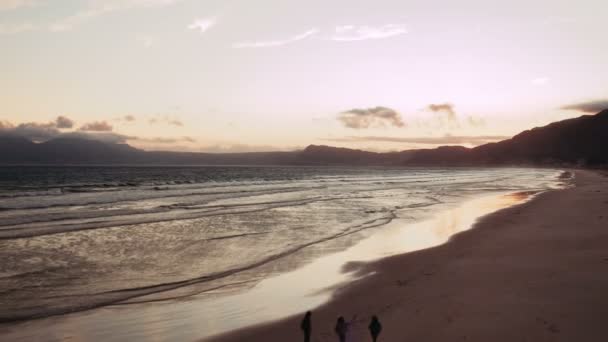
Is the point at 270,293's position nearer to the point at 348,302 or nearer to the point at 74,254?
the point at 348,302

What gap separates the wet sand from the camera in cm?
831

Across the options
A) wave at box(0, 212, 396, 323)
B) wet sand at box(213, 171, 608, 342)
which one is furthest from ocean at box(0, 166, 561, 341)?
wet sand at box(213, 171, 608, 342)

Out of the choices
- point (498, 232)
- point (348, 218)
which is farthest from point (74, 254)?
point (498, 232)

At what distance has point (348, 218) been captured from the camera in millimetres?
29250

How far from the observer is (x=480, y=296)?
1028 cm

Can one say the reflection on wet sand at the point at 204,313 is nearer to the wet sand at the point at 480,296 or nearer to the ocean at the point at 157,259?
the ocean at the point at 157,259

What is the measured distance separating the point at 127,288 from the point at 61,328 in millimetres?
3200

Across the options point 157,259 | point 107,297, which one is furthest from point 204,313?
point 157,259

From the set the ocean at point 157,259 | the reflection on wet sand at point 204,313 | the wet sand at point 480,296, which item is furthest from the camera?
the ocean at point 157,259

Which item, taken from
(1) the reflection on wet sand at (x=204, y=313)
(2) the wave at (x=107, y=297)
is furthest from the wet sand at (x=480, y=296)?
(2) the wave at (x=107, y=297)

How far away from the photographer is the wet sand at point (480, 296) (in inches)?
327

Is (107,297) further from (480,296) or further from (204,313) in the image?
(480,296)

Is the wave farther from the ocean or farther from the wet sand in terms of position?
the wet sand

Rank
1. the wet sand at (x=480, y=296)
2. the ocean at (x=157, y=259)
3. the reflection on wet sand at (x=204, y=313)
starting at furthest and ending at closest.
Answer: the ocean at (x=157, y=259)
the reflection on wet sand at (x=204, y=313)
the wet sand at (x=480, y=296)
